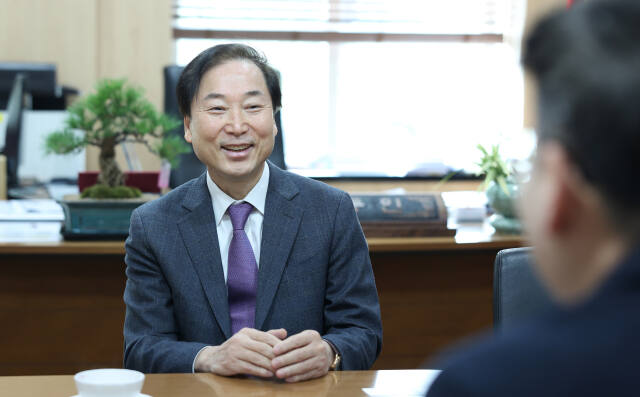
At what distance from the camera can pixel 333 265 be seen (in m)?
1.79

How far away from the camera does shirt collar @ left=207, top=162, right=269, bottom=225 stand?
1806 millimetres

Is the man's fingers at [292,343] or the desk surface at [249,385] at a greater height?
the man's fingers at [292,343]

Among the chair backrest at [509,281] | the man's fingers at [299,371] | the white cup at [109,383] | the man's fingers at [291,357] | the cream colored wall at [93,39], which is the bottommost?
the man's fingers at [299,371]

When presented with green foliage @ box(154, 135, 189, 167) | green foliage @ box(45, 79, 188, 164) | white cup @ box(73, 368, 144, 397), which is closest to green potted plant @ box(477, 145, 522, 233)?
green foliage @ box(154, 135, 189, 167)

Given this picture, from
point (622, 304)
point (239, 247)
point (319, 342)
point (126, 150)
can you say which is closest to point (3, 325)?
point (126, 150)

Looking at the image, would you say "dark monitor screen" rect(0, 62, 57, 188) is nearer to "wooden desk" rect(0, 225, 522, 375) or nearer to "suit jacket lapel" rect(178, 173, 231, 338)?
"wooden desk" rect(0, 225, 522, 375)

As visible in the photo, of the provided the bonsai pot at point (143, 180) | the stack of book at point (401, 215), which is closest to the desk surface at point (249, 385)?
the stack of book at point (401, 215)

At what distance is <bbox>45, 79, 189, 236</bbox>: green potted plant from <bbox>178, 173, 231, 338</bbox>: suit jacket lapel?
574mm

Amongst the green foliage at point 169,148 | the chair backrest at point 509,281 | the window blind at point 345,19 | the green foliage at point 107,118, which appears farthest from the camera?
the window blind at point 345,19

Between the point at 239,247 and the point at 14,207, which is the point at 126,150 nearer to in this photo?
the point at 14,207

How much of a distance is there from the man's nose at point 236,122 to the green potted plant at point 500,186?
137cm

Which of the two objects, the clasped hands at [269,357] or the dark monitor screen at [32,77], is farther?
the dark monitor screen at [32,77]

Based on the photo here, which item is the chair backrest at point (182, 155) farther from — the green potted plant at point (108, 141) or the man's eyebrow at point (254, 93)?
the man's eyebrow at point (254, 93)

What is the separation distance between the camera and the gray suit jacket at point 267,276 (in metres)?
1.69
